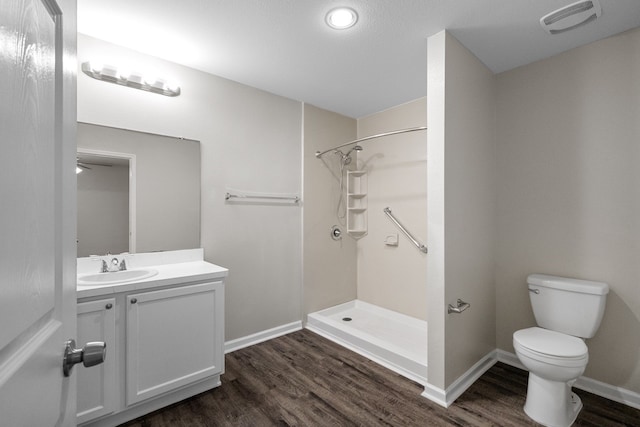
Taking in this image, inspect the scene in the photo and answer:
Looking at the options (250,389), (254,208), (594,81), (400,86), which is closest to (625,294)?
(594,81)

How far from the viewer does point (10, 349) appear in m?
0.41

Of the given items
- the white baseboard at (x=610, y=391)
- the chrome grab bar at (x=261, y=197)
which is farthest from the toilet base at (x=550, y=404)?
the chrome grab bar at (x=261, y=197)

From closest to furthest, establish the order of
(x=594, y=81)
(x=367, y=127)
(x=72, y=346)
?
(x=72, y=346) < (x=594, y=81) < (x=367, y=127)

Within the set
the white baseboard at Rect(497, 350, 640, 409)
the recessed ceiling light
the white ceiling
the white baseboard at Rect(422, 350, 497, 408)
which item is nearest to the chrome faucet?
the white ceiling

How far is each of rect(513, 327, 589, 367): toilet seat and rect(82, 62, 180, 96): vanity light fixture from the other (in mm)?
3072

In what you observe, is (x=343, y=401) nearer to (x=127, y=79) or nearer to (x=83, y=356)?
(x=83, y=356)

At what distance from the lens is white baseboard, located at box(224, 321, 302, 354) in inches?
103

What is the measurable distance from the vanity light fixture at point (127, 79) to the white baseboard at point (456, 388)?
291 centimetres

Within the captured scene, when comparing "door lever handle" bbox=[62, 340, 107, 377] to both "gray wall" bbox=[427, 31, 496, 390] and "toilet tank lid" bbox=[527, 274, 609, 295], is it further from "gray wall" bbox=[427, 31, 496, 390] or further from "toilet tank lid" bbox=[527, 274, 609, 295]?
"toilet tank lid" bbox=[527, 274, 609, 295]

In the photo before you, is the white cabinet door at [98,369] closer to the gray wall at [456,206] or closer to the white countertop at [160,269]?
the white countertop at [160,269]

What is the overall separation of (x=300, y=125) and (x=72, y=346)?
9.21 feet

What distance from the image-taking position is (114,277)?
195 centimetres

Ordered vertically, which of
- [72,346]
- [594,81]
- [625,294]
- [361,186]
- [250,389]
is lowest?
[250,389]

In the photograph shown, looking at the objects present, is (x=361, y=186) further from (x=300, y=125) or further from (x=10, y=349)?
(x=10, y=349)
